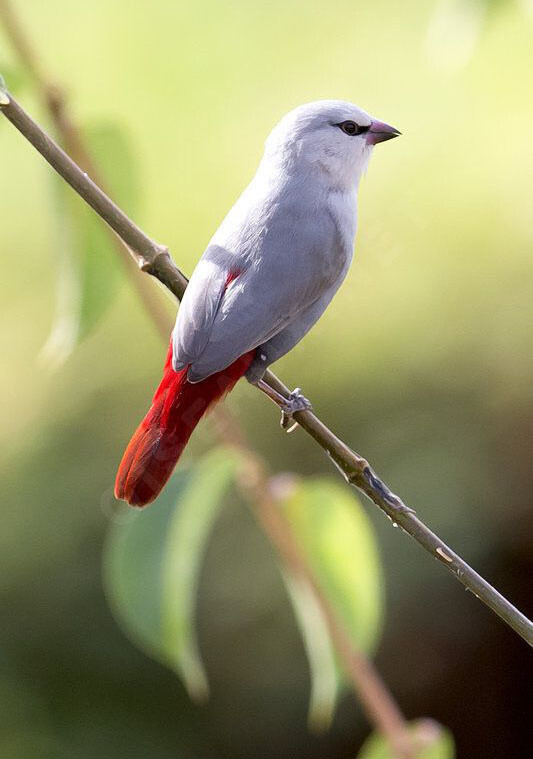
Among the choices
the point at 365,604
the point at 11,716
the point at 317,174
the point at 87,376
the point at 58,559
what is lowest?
the point at 11,716

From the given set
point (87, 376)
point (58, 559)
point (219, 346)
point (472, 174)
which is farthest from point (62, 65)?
point (219, 346)

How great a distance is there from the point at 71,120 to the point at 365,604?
0.65m

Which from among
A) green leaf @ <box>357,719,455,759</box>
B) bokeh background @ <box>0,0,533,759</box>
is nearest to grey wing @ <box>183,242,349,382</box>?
green leaf @ <box>357,719,455,759</box>

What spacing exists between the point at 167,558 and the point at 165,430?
0.51ft

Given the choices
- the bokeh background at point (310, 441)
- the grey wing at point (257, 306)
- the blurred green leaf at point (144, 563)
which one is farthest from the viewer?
the bokeh background at point (310, 441)

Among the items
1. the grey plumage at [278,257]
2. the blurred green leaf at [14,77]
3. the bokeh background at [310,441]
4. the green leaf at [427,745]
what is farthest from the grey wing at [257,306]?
the bokeh background at [310,441]

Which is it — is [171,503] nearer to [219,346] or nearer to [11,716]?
[219,346]

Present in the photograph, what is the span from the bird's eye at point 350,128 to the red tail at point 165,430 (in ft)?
1.43

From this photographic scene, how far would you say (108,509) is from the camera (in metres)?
1.60

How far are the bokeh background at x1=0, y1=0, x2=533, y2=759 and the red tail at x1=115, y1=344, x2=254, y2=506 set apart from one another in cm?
116

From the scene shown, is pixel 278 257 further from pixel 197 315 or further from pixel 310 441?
pixel 310 441

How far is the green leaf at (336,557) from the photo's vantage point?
1.25m

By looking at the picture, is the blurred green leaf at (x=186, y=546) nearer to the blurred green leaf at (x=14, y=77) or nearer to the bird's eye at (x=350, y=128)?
the blurred green leaf at (x=14, y=77)

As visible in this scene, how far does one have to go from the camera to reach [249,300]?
131 centimetres
